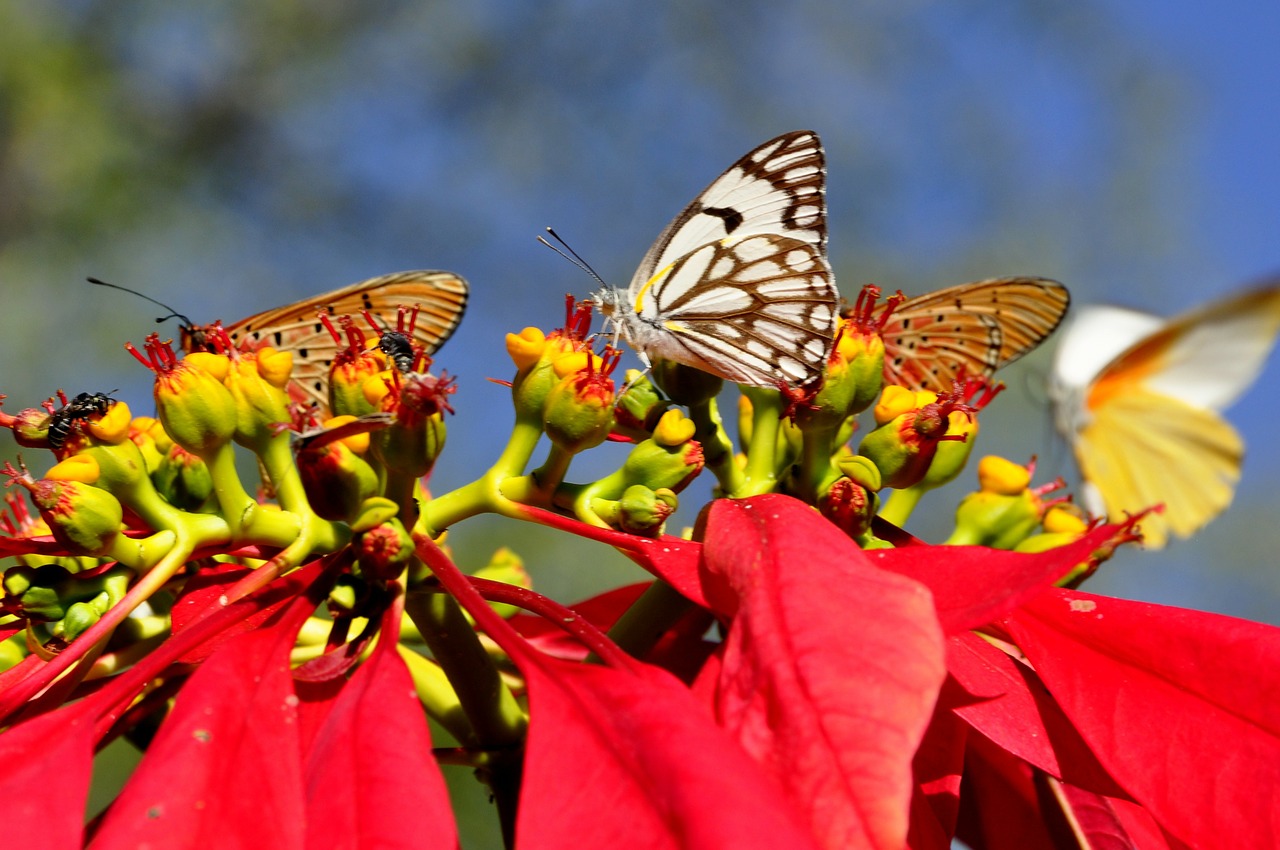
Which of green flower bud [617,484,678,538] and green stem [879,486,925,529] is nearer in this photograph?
green flower bud [617,484,678,538]

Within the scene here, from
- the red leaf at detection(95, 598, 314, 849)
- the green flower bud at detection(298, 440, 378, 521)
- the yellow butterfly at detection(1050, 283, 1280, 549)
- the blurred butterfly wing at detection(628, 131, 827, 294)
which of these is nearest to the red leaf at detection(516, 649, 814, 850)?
the red leaf at detection(95, 598, 314, 849)

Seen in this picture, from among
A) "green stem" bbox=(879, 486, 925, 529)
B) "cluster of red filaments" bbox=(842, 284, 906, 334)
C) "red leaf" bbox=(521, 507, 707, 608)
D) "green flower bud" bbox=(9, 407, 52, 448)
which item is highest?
"cluster of red filaments" bbox=(842, 284, 906, 334)

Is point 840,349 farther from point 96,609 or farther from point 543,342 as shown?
point 96,609

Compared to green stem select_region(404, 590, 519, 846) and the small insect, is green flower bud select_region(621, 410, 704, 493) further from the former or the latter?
the small insect

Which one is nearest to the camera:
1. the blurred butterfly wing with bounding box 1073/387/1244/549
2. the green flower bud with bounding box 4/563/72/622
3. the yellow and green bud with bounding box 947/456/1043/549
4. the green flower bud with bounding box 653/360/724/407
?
the green flower bud with bounding box 4/563/72/622

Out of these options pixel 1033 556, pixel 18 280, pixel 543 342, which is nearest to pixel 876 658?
pixel 1033 556

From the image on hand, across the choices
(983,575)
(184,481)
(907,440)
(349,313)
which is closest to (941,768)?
(983,575)
